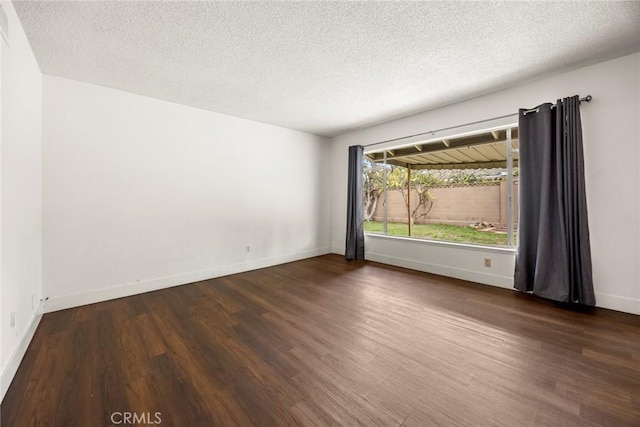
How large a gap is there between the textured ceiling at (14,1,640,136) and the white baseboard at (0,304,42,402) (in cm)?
236

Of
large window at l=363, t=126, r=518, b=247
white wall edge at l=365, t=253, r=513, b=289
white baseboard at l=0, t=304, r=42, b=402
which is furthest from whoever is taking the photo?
large window at l=363, t=126, r=518, b=247

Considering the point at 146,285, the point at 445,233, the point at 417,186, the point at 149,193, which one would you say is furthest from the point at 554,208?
the point at 146,285

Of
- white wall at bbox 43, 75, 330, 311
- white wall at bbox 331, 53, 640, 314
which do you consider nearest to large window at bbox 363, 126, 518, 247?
white wall at bbox 331, 53, 640, 314

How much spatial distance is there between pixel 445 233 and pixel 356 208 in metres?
1.57

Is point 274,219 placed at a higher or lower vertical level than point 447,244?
higher

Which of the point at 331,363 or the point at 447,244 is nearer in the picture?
the point at 331,363

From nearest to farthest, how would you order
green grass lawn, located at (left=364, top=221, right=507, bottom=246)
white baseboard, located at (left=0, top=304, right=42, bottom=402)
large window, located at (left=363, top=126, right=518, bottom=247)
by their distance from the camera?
1. white baseboard, located at (left=0, top=304, right=42, bottom=402)
2. large window, located at (left=363, top=126, right=518, bottom=247)
3. green grass lawn, located at (left=364, top=221, right=507, bottom=246)

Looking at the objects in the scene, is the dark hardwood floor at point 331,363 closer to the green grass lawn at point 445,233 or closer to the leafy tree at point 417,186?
the green grass lawn at point 445,233

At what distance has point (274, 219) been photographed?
14.7 feet

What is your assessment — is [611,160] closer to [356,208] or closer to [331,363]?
[356,208]

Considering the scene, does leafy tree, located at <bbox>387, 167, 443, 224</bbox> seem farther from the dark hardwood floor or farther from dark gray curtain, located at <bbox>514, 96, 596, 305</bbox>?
the dark hardwood floor

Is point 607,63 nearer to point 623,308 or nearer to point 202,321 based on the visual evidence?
point 623,308

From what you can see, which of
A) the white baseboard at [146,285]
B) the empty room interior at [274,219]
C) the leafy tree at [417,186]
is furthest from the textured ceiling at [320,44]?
the white baseboard at [146,285]

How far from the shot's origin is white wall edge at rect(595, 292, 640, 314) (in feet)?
7.81
